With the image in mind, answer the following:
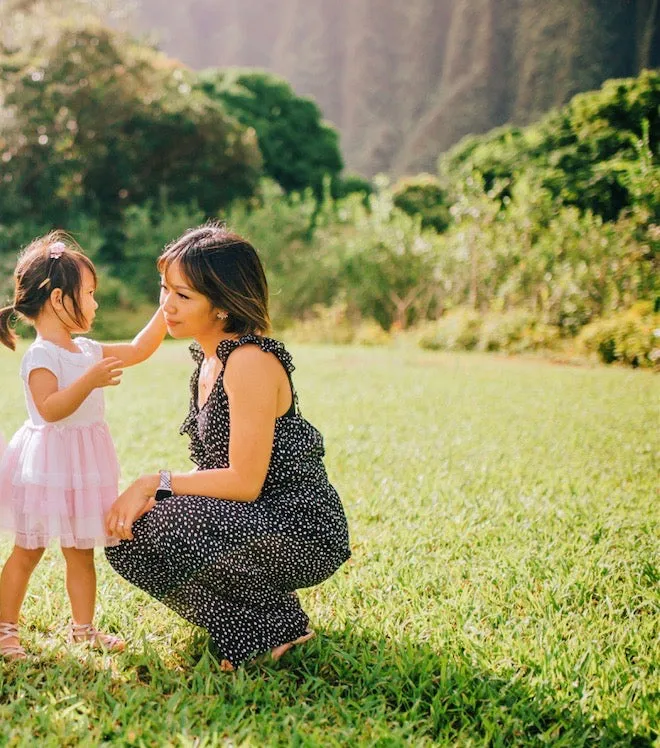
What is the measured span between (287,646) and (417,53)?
5236 cm

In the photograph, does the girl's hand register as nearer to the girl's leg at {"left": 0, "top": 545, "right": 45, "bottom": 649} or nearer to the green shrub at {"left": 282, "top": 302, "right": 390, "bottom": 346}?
the girl's leg at {"left": 0, "top": 545, "right": 45, "bottom": 649}

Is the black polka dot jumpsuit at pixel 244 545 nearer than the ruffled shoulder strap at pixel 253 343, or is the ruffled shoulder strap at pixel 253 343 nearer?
the black polka dot jumpsuit at pixel 244 545

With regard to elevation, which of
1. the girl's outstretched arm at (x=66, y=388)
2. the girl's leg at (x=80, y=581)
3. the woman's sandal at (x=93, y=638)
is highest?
the girl's outstretched arm at (x=66, y=388)

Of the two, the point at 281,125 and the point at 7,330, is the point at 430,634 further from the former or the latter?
the point at 281,125

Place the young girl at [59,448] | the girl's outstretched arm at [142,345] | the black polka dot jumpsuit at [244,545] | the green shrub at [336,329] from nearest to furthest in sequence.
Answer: the black polka dot jumpsuit at [244,545] < the young girl at [59,448] < the girl's outstretched arm at [142,345] < the green shrub at [336,329]

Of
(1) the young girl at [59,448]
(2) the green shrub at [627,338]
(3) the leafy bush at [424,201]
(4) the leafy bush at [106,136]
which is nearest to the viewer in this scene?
(1) the young girl at [59,448]

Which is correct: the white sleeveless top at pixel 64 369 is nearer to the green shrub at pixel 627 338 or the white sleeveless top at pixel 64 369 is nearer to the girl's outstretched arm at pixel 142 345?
the girl's outstretched arm at pixel 142 345

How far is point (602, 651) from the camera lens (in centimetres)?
214

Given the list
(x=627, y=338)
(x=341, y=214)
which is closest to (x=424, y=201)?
(x=341, y=214)

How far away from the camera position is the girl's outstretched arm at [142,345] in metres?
2.42

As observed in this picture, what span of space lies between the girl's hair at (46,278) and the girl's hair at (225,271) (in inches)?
10.9

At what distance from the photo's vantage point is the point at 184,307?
2.08 metres

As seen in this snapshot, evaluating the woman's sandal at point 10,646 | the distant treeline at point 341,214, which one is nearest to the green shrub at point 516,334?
the distant treeline at point 341,214

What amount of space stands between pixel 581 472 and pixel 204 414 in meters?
2.92
